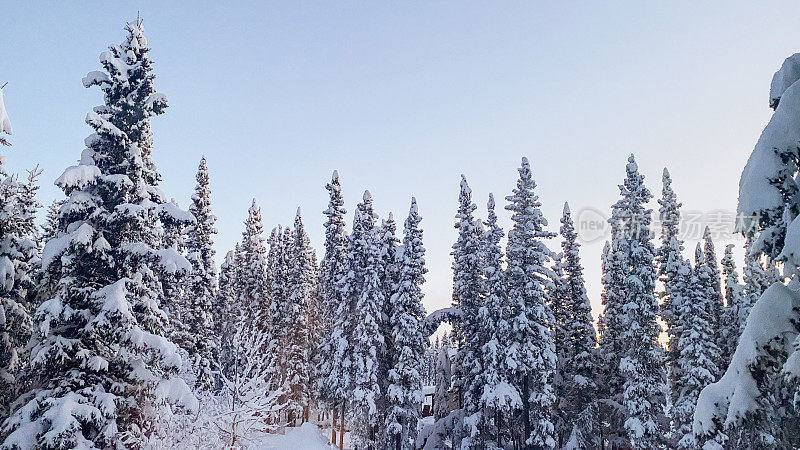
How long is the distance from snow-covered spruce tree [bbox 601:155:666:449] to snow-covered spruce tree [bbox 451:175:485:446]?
9924 mm

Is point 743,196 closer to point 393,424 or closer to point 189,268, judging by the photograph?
point 189,268

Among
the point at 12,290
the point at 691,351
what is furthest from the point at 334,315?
the point at 691,351

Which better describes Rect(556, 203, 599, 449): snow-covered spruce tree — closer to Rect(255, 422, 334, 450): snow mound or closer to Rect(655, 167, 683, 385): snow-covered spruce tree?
Rect(655, 167, 683, 385): snow-covered spruce tree

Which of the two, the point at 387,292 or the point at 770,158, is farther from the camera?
the point at 387,292

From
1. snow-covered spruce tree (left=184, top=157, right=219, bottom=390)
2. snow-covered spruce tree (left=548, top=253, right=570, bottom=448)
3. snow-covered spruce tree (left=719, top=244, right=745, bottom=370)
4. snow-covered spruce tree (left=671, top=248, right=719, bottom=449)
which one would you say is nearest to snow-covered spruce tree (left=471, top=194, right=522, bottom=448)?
snow-covered spruce tree (left=548, top=253, right=570, bottom=448)

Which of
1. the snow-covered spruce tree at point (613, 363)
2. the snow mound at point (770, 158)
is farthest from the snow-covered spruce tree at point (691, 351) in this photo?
the snow mound at point (770, 158)

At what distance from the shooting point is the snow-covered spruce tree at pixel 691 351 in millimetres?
33219

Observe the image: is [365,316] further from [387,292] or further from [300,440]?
Result: [300,440]

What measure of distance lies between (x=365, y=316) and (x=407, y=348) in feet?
13.1

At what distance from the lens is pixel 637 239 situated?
3784 centimetres

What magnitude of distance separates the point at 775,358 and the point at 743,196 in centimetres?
241

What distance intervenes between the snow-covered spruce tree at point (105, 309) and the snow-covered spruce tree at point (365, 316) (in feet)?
72.2

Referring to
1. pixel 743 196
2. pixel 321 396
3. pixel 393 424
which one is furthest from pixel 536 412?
pixel 743 196

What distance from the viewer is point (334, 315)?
4309 cm
